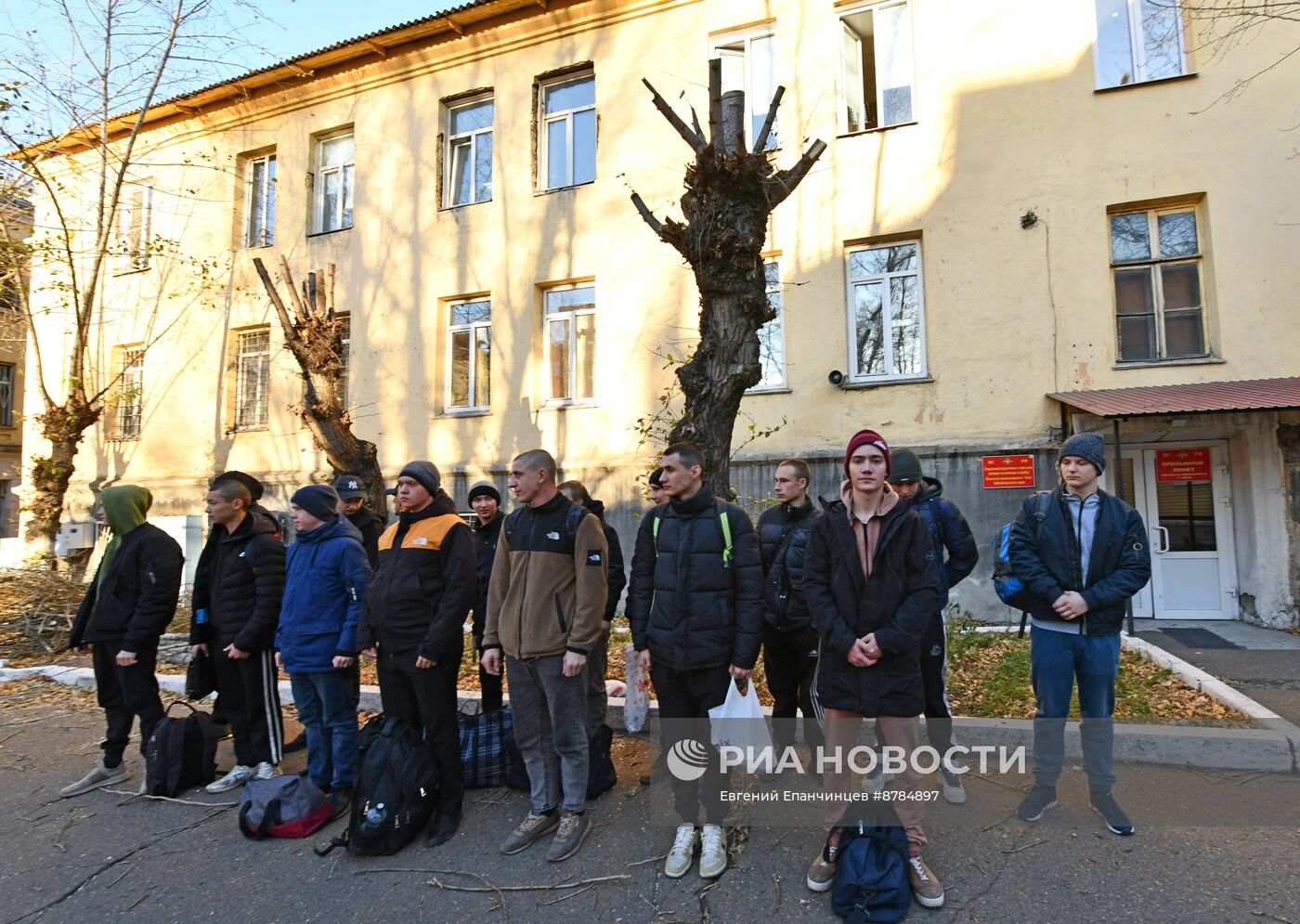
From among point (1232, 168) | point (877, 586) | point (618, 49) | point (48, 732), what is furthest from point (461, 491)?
point (1232, 168)

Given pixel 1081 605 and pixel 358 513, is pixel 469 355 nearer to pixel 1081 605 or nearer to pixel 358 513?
pixel 358 513

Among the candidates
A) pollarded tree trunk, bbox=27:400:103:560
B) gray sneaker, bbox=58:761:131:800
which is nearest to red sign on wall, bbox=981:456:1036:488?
gray sneaker, bbox=58:761:131:800

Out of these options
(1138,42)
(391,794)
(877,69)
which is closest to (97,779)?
(391,794)

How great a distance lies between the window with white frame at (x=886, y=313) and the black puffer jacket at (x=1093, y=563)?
6104 mm

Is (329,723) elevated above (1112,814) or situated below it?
above

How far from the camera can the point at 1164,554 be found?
29.1 feet

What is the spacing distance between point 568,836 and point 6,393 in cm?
2941

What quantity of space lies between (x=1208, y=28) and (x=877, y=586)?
9.87 m

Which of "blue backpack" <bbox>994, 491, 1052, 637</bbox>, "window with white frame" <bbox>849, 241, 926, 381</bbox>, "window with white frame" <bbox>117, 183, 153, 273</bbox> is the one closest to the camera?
"blue backpack" <bbox>994, 491, 1052, 637</bbox>

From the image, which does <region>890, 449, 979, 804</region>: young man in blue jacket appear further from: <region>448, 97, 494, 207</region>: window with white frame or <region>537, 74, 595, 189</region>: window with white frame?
<region>448, 97, 494, 207</region>: window with white frame

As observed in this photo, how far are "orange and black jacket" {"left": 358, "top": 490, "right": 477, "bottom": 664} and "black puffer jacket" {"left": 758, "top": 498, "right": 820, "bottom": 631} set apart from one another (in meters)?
1.66

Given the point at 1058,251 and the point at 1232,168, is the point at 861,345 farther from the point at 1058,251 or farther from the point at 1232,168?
the point at 1232,168

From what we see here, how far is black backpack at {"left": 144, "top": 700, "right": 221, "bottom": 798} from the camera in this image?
14.5 feet

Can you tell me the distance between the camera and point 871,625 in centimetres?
321
